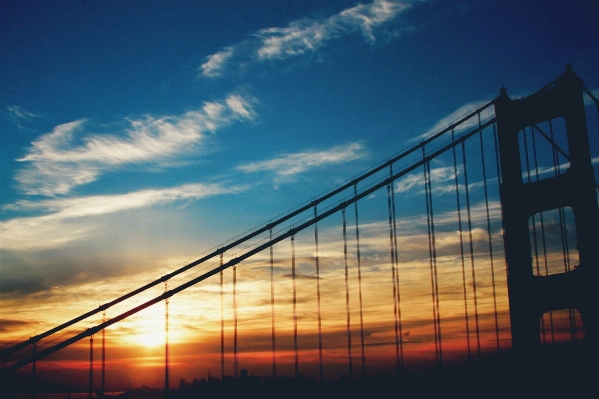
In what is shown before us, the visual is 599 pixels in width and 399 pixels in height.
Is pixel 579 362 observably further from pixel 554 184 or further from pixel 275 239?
pixel 275 239

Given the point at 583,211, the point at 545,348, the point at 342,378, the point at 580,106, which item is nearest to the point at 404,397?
the point at 545,348

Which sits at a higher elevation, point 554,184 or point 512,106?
point 512,106

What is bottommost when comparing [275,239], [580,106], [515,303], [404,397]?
[404,397]

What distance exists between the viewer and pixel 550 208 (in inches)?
908

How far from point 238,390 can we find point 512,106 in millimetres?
18906

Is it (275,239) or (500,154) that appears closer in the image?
(500,154)

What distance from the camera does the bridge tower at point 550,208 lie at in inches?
854

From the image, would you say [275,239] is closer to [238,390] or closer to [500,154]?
[238,390]

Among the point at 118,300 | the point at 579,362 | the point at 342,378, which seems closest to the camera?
the point at 579,362

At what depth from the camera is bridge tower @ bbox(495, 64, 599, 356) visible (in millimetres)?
21703

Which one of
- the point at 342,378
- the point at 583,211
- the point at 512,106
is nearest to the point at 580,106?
the point at 512,106

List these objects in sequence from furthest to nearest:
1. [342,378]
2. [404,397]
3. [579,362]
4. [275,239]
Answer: [342,378] → [275,239] → [404,397] → [579,362]

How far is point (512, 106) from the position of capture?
2483cm

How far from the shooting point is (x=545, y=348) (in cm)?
2205
